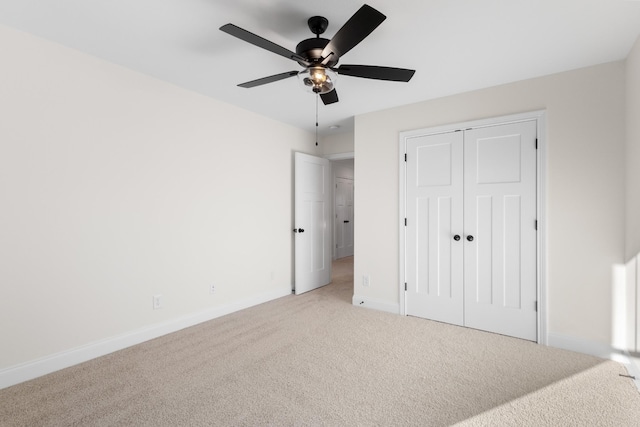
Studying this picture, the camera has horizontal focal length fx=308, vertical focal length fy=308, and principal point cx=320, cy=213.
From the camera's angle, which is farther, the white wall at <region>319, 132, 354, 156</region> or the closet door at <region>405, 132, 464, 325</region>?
the white wall at <region>319, 132, 354, 156</region>

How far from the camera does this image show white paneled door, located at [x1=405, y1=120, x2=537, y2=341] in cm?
289

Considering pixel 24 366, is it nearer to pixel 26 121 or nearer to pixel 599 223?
pixel 26 121

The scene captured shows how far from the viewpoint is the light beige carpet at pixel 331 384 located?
1.81m

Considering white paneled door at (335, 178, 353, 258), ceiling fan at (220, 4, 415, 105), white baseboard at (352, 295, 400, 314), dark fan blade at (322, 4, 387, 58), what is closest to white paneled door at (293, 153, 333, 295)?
white baseboard at (352, 295, 400, 314)

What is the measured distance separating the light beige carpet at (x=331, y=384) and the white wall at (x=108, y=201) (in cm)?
42

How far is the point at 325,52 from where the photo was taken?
186cm

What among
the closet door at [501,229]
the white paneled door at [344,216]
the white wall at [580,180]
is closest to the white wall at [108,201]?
the closet door at [501,229]

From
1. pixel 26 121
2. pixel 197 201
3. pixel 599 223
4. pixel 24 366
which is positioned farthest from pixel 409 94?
pixel 24 366

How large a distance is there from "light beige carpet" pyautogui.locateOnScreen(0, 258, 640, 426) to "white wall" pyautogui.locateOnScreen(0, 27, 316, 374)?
1.37 feet

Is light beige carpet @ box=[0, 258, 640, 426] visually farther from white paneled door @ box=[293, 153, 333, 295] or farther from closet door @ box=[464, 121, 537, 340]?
white paneled door @ box=[293, 153, 333, 295]

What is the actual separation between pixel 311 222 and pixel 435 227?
1.91 meters

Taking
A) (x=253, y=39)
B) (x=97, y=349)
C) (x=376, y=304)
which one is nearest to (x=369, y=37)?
(x=253, y=39)

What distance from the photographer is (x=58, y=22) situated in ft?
6.73

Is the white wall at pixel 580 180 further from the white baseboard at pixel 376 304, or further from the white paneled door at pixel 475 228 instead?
the white baseboard at pixel 376 304
